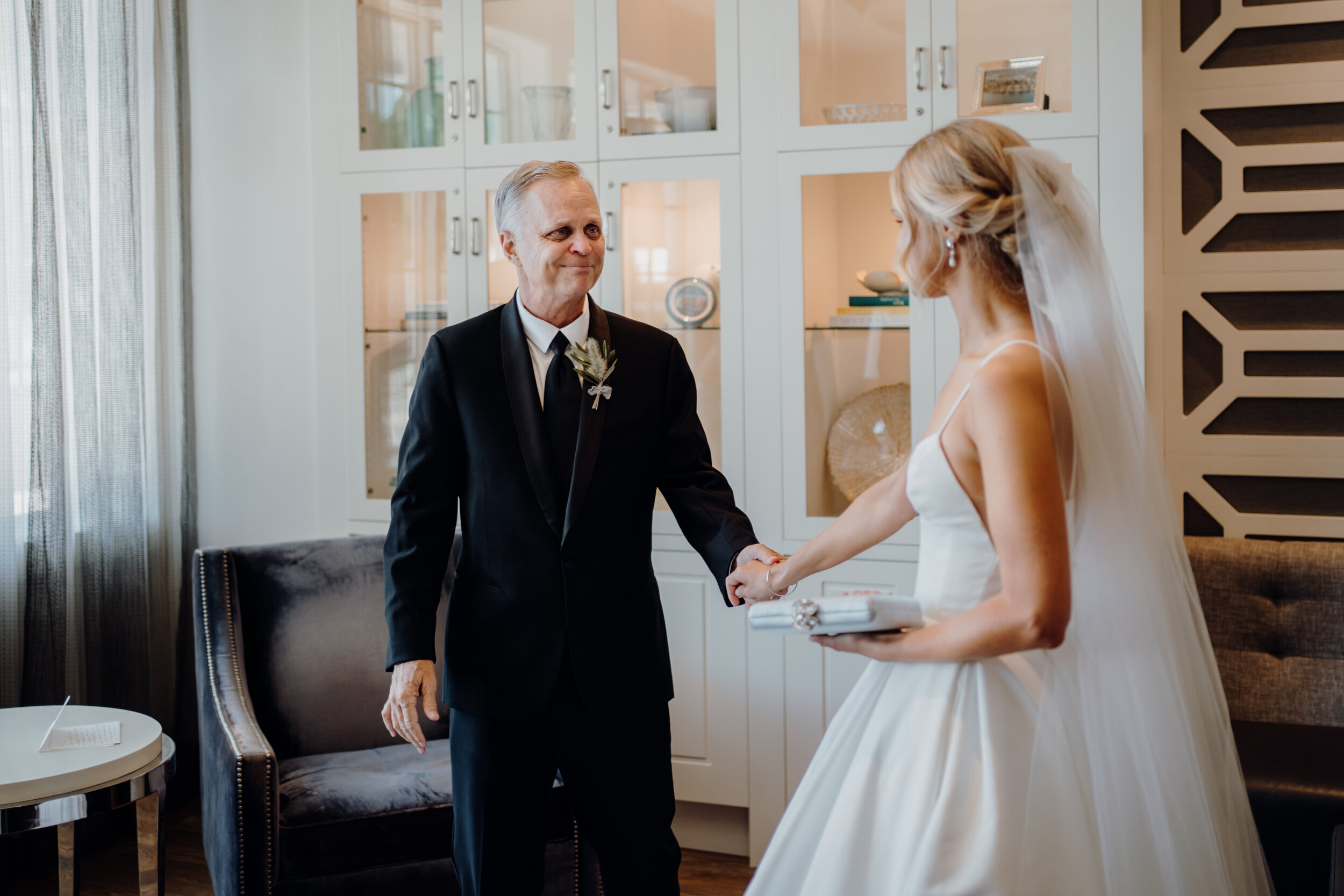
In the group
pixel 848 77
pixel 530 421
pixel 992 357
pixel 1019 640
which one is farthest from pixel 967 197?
pixel 848 77

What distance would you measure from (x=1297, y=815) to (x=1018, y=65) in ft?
6.07

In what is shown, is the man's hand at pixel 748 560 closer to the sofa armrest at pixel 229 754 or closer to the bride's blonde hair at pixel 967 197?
the bride's blonde hair at pixel 967 197

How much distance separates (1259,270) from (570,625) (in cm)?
222

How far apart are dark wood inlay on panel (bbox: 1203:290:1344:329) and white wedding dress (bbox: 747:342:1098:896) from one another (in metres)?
1.95

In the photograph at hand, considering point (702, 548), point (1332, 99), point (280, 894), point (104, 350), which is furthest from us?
point (104, 350)

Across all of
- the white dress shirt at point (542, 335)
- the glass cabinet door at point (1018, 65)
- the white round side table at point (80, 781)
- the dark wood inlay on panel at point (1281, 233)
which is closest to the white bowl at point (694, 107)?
the glass cabinet door at point (1018, 65)

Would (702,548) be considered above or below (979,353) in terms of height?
below

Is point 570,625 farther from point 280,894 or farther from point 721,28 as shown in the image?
point 721,28

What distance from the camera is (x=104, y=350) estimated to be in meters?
2.84

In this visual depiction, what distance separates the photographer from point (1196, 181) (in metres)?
2.80

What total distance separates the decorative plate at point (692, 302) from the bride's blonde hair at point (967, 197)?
155cm

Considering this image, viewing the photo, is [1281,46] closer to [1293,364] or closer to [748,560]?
[1293,364]

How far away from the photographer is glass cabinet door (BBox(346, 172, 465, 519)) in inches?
119

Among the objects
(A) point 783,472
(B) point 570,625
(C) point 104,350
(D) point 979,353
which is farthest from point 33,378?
(D) point 979,353
